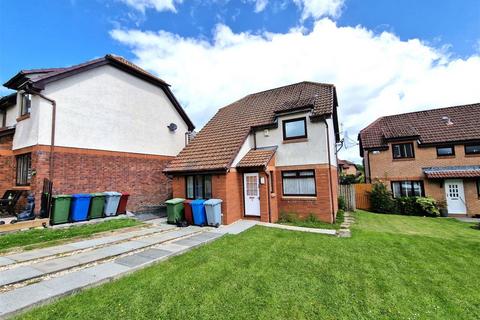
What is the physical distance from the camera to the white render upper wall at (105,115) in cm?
1099

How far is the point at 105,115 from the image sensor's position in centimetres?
1296

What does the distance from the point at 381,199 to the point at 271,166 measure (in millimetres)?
11329

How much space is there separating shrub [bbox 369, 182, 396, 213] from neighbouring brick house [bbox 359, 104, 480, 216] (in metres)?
1.64

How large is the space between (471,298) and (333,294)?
9.15 ft

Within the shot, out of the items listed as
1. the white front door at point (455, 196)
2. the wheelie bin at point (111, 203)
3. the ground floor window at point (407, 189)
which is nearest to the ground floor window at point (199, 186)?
the wheelie bin at point (111, 203)

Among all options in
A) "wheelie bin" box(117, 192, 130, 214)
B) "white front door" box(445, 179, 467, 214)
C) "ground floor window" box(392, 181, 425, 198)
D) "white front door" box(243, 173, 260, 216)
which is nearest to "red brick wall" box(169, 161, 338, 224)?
"white front door" box(243, 173, 260, 216)

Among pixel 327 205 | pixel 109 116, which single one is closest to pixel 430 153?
pixel 327 205

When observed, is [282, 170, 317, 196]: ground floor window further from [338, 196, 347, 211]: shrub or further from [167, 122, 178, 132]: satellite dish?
[167, 122, 178, 132]: satellite dish

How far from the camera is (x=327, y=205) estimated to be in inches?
452

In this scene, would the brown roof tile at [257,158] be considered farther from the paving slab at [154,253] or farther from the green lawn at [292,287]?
the paving slab at [154,253]

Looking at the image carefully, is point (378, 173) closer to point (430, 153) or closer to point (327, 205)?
point (430, 153)

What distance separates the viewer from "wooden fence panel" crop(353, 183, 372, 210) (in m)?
19.0

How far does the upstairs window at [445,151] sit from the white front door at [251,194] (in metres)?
16.4

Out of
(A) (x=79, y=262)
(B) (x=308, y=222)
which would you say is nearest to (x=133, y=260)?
(A) (x=79, y=262)
